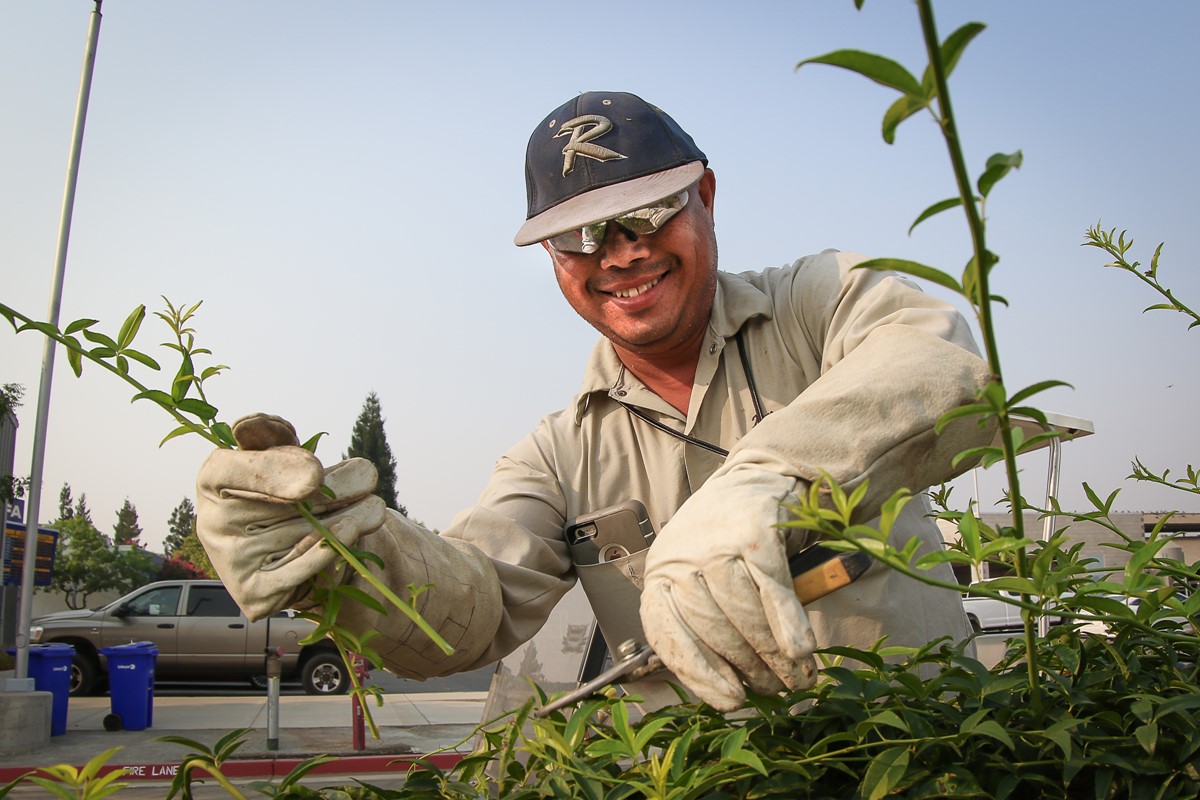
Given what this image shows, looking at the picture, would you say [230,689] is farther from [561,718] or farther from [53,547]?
[561,718]

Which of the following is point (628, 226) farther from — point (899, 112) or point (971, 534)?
point (899, 112)

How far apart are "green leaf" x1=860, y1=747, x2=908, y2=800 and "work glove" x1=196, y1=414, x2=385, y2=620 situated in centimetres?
68

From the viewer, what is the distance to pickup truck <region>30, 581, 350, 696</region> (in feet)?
42.7

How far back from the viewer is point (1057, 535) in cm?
93

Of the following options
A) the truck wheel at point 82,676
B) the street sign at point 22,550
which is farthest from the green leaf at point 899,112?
the street sign at point 22,550

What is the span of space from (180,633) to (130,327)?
44.0ft

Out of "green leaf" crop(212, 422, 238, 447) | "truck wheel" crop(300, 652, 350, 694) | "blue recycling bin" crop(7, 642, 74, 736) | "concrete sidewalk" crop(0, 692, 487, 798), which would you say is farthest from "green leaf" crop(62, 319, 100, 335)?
"truck wheel" crop(300, 652, 350, 694)

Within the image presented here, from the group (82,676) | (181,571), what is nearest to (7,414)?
(82,676)

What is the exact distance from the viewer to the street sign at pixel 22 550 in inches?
754

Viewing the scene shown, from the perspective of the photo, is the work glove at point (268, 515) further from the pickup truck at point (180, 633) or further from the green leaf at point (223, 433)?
the pickup truck at point (180, 633)

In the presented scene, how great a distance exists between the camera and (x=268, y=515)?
131cm

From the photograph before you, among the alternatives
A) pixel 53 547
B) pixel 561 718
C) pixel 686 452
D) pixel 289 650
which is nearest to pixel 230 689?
pixel 289 650

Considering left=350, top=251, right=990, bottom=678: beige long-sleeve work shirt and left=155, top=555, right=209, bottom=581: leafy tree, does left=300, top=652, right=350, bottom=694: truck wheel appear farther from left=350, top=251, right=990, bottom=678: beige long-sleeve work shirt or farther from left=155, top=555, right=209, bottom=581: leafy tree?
left=155, top=555, right=209, bottom=581: leafy tree

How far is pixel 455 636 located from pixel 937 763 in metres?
1.09
